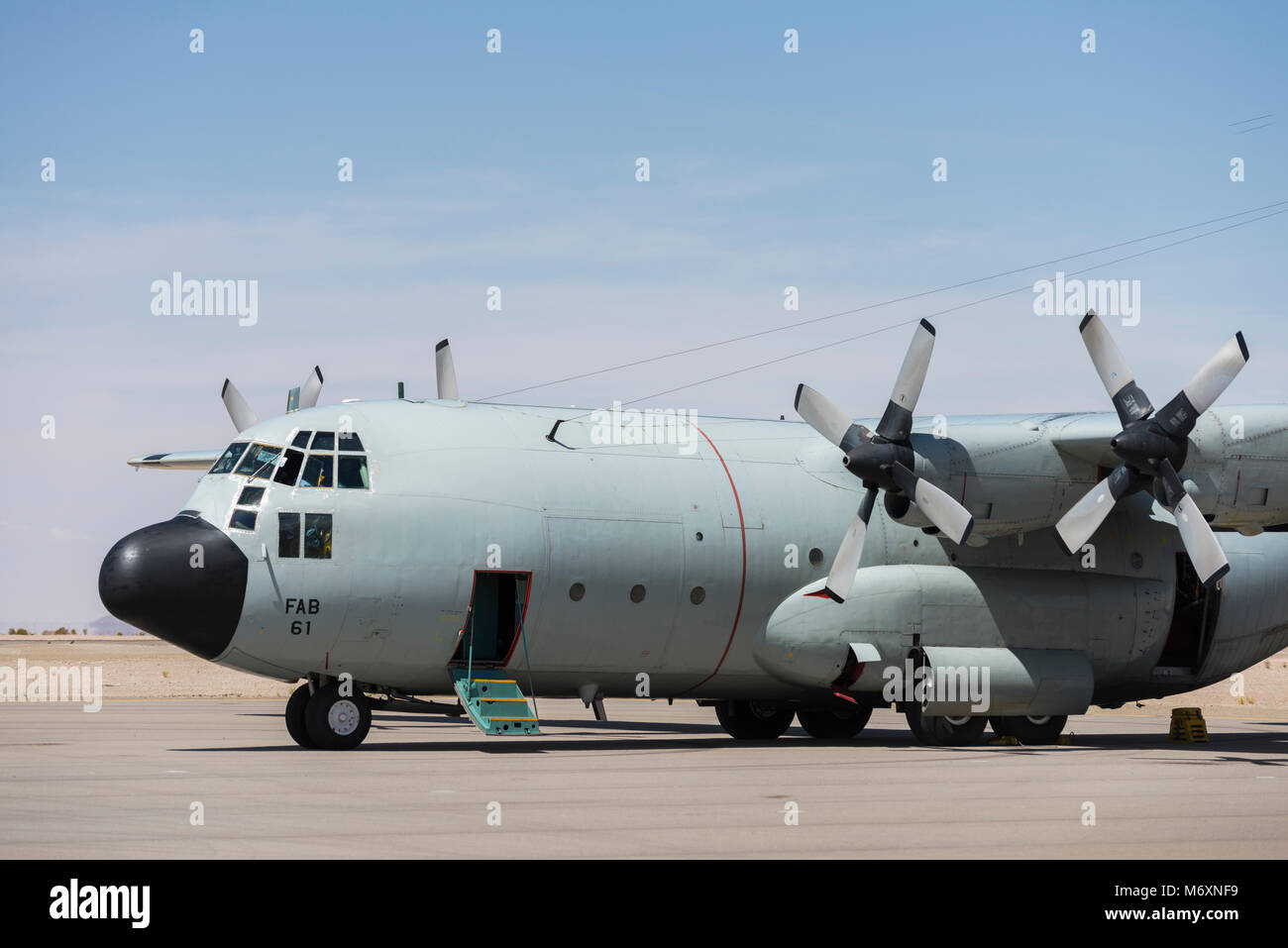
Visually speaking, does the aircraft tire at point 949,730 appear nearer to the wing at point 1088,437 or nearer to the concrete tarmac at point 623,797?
the concrete tarmac at point 623,797

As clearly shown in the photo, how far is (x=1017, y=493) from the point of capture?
77.6 feet

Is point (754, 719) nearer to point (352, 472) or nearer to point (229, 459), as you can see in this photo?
point (352, 472)

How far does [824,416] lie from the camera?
897 inches

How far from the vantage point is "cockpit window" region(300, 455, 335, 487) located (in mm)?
21000

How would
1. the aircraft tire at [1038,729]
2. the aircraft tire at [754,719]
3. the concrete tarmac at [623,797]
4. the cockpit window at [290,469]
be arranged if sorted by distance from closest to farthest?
the concrete tarmac at [623,797]
the cockpit window at [290,469]
the aircraft tire at [1038,729]
the aircraft tire at [754,719]

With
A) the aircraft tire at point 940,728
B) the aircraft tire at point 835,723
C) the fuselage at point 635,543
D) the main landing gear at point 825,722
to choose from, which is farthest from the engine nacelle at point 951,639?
the aircraft tire at point 835,723

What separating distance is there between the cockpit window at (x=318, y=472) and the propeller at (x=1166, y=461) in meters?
11.0

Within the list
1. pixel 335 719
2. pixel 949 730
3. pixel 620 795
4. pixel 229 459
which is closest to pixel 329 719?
pixel 335 719

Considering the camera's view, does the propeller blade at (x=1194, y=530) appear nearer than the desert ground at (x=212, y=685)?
Yes

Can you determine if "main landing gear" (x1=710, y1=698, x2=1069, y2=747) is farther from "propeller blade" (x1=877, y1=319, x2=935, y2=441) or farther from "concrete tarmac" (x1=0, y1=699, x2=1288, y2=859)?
"propeller blade" (x1=877, y1=319, x2=935, y2=441)

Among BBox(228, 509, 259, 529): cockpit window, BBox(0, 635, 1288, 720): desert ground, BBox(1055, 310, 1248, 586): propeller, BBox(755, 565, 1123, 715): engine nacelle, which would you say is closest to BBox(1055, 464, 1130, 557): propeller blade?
BBox(1055, 310, 1248, 586): propeller

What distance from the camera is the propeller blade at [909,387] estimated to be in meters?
22.6
